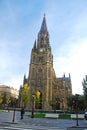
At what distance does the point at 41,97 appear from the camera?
79750 mm

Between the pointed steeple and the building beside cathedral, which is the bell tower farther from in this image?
the pointed steeple

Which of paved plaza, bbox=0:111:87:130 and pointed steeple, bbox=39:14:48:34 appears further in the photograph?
pointed steeple, bbox=39:14:48:34

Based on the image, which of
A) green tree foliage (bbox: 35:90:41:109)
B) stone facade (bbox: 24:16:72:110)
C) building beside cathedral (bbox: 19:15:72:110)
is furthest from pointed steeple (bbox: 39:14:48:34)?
green tree foliage (bbox: 35:90:41:109)

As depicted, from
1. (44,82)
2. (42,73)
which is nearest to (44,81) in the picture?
(44,82)

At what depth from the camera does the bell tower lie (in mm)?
79125

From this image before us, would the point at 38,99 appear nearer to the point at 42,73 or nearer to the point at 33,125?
the point at 42,73

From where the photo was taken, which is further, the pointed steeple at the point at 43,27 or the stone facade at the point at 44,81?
the pointed steeple at the point at 43,27

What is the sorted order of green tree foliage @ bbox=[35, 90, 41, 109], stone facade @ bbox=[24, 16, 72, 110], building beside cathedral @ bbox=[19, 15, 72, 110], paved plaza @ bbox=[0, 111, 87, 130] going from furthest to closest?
stone facade @ bbox=[24, 16, 72, 110] < building beside cathedral @ bbox=[19, 15, 72, 110] < green tree foliage @ bbox=[35, 90, 41, 109] < paved plaza @ bbox=[0, 111, 87, 130]

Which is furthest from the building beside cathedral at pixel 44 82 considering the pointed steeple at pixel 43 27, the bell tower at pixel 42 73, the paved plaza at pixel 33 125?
the paved plaza at pixel 33 125

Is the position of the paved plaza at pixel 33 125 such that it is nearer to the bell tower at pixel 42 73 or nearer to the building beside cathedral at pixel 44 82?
the building beside cathedral at pixel 44 82

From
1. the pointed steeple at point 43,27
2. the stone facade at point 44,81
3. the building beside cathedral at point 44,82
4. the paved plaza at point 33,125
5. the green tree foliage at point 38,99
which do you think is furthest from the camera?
the pointed steeple at point 43,27

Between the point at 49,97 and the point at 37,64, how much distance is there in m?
17.1

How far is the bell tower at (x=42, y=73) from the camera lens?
79125 mm

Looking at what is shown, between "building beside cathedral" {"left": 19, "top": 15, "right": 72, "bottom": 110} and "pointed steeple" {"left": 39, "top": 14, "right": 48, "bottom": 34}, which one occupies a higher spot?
"pointed steeple" {"left": 39, "top": 14, "right": 48, "bottom": 34}
